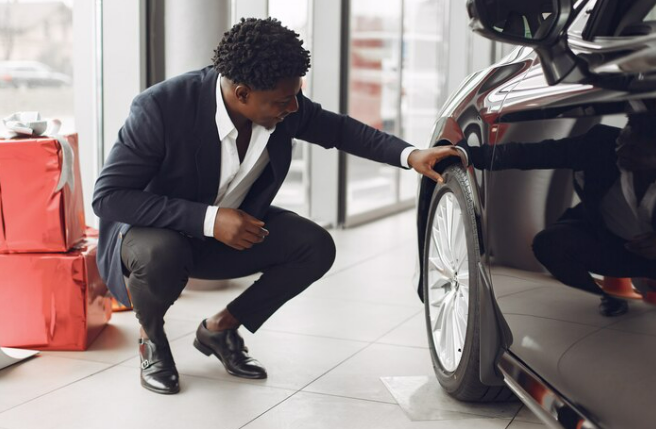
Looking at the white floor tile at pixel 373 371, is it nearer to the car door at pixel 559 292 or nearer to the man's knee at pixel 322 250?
the man's knee at pixel 322 250

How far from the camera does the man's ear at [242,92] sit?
2.42 meters

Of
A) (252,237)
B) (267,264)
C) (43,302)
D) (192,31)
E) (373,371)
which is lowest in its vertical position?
(373,371)

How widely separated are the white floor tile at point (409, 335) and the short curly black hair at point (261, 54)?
1.20m

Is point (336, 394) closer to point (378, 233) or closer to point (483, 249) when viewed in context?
point (483, 249)

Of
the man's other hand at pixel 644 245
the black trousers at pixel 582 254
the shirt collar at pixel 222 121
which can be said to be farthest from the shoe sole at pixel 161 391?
the man's other hand at pixel 644 245

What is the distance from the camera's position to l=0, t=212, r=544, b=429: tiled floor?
2336 mm

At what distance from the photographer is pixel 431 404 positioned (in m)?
2.46

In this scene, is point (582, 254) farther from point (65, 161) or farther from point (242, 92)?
point (65, 161)

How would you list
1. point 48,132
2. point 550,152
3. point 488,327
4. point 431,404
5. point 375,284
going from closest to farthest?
point 550,152, point 488,327, point 431,404, point 48,132, point 375,284

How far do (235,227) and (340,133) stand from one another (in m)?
0.58

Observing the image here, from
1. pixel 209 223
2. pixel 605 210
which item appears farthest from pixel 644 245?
pixel 209 223

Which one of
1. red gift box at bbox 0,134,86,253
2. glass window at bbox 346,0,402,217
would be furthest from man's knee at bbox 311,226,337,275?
glass window at bbox 346,0,402,217

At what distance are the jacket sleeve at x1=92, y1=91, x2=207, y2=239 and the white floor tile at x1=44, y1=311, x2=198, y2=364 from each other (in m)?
0.66

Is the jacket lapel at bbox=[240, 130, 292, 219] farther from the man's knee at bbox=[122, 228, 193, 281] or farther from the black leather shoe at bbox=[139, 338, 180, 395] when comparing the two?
the black leather shoe at bbox=[139, 338, 180, 395]
